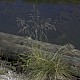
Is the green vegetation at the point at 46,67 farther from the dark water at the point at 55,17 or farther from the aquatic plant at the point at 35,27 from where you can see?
the dark water at the point at 55,17

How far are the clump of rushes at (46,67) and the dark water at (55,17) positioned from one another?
2992mm

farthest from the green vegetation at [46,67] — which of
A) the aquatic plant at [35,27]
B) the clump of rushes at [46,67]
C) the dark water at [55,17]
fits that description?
the dark water at [55,17]

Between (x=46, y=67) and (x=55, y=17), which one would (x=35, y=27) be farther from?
(x=55, y=17)

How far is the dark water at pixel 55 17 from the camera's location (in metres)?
9.09

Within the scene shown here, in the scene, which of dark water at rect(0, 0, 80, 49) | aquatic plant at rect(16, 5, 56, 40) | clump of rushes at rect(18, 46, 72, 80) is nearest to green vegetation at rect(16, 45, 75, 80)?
clump of rushes at rect(18, 46, 72, 80)

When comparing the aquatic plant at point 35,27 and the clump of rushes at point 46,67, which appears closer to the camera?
the clump of rushes at point 46,67

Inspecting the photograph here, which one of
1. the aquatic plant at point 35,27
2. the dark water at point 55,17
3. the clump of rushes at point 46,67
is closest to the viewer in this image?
the clump of rushes at point 46,67

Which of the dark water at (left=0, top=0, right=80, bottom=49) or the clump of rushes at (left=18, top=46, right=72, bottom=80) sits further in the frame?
the dark water at (left=0, top=0, right=80, bottom=49)

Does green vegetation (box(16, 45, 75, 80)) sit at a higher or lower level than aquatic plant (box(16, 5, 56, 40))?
lower

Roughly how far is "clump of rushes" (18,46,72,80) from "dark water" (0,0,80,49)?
2.99 metres

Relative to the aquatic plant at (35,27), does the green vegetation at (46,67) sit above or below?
below

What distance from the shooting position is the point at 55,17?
10.8 metres

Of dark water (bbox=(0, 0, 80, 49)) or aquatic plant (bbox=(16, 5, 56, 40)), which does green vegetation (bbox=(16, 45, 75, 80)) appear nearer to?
aquatic plant (bbox=(16, 5, 56, 40))

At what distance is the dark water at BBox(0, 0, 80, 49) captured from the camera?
909 cm
